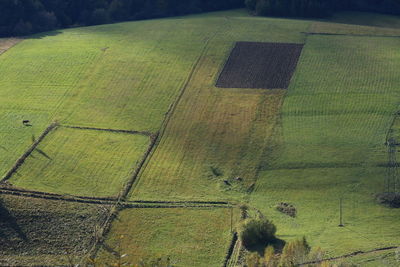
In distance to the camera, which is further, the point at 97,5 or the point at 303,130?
the point at 97,5

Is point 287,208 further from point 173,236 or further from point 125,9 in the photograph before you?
point 125,9

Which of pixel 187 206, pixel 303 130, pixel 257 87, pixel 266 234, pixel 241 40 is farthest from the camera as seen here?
pixel 241 40

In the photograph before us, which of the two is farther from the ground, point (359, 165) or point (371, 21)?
point (359, 165)

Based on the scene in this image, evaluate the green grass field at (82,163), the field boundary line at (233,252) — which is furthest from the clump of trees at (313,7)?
the field boundary line at (233,252)

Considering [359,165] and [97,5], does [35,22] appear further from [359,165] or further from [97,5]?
[359,165]

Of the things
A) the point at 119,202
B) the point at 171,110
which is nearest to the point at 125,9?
the point at 171,110

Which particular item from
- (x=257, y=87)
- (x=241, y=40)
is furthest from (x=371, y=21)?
(x=257, y=87)

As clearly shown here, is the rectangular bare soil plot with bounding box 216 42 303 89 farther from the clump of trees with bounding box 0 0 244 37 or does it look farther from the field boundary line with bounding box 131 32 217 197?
the clump of trees with bounding box 0 0 244 37
